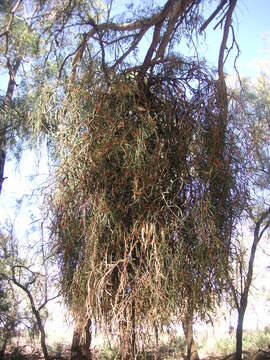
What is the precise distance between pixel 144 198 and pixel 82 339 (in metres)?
0.49

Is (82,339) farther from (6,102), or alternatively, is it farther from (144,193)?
(6,102)

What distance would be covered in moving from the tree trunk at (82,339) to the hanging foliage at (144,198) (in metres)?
0.08

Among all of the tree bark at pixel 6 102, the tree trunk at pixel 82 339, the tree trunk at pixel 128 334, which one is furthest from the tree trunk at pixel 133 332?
the tree bark at pixel 6 102

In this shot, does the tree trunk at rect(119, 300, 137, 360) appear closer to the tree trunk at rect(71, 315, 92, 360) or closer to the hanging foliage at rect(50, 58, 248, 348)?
the hanging foliage at rect(50, 58, 248, 348)

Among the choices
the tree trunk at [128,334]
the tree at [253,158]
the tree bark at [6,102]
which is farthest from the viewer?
the tree bark at [6,102]

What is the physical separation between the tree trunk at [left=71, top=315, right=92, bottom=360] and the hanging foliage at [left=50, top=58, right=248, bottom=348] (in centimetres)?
8

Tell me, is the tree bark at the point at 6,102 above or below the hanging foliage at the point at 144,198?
above

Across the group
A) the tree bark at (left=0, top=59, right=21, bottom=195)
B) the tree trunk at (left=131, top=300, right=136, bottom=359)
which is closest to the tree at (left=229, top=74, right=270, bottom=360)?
the tree trunk at (left=131, top=300, right=136, bottom=359)

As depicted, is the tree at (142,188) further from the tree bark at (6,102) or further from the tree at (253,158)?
the tree bark at (6,102)

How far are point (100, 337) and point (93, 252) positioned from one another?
0.79ft

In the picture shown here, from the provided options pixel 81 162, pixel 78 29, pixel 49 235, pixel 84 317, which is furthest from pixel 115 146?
pixel 78 29

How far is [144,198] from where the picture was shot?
1.26 meters

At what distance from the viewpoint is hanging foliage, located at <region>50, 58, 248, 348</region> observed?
1.20 metres

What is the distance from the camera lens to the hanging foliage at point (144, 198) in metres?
1.20
